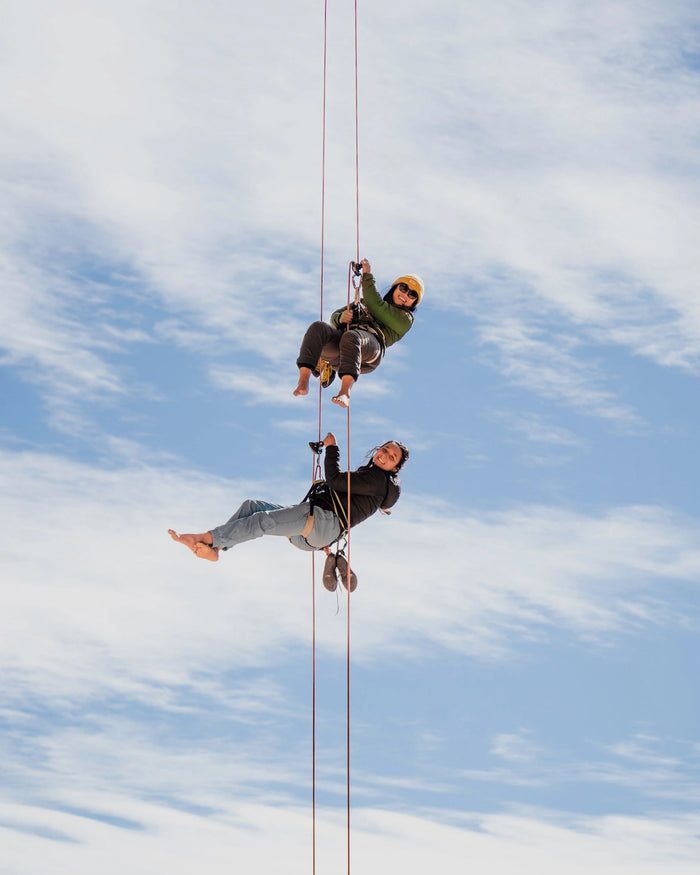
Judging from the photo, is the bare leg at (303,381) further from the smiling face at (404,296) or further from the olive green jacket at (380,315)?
the smiling face at (404,296)

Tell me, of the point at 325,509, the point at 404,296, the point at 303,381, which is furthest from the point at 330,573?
the point at 404,296

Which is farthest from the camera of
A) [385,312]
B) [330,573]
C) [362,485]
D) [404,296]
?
[404,296]

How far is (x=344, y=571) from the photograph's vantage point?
42.0 feet

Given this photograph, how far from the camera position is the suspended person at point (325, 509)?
40.4ft

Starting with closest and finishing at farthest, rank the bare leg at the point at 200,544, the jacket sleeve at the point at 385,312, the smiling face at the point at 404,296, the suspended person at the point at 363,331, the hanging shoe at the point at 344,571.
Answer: the bare leg at the point at 200,544, the hanging shoe at the point at 344,571, the suspended person at the point at 363,331, the jacket sleeve at the point at 385,312, the smiling face at the point at 404,296

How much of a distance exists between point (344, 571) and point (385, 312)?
300cm

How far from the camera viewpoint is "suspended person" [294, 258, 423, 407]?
1352 cm

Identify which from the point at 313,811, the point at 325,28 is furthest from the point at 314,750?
the point at 325,28

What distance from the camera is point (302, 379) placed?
1389cm

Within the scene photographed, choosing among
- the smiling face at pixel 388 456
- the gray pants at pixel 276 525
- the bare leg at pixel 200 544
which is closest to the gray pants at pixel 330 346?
the smiling face at pixel 388 456

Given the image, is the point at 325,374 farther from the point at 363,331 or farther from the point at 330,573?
the point at 330,573

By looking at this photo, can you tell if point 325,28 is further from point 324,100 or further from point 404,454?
point 404,454

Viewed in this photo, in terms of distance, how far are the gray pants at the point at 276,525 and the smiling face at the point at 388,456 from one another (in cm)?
71

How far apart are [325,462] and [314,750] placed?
2912mm
